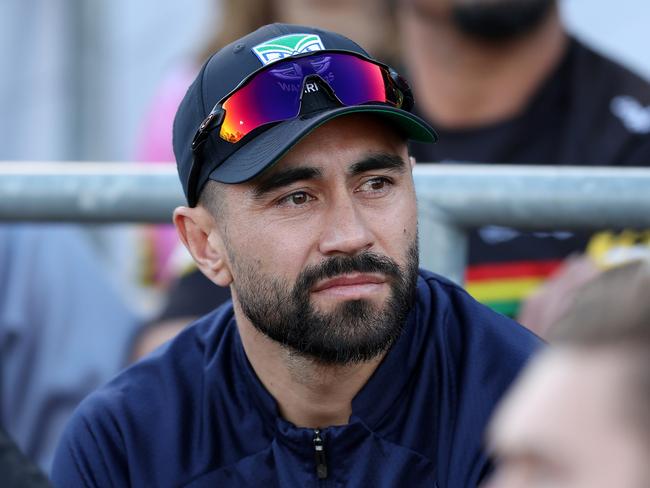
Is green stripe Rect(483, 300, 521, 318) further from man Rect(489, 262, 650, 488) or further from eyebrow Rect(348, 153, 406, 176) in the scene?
man Rect(489, 262, 650, 488)

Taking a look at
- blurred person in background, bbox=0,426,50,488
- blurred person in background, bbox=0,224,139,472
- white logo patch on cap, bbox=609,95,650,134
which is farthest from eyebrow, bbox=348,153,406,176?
blurred person in background, bbox=0,224,139,472

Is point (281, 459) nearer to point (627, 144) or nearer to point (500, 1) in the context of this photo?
point (627, 144)

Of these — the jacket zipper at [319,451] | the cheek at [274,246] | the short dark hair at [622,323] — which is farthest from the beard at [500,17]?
the short dark hair at [622,323]

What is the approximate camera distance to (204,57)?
4188mm

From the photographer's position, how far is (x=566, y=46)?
368 cm

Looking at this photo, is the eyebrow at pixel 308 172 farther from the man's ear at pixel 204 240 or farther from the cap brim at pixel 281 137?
the man's ear at pixel 204 240

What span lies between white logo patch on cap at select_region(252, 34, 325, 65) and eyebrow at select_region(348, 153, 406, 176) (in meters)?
0.22

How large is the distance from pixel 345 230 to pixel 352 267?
0.07m

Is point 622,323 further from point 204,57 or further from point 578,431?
point 204,57

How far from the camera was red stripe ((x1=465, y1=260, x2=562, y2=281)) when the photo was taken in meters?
3.37

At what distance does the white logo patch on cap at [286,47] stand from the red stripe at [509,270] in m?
1.21

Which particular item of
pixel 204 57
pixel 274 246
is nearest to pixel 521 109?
pixel 204 57

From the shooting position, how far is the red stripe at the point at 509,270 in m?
3.37

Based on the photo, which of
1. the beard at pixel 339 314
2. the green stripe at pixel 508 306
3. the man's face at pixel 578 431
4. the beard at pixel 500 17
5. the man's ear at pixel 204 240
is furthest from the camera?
the beard at pixel 500 17
